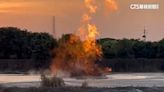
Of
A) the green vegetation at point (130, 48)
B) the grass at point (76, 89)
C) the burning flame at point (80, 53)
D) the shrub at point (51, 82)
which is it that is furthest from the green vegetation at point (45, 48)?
the grass at point (76, 89)

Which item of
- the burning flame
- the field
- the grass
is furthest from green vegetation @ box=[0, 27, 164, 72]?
the grass

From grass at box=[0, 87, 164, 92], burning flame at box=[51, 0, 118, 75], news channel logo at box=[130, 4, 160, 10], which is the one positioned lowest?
grass at box=[0, 87, 164, 92]

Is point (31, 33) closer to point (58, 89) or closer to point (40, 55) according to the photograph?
point (40, 55)

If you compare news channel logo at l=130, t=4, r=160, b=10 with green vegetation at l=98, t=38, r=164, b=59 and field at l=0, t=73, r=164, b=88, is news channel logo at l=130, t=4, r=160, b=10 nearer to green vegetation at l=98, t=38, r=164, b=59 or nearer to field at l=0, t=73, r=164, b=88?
green vegetation at l=98, t=38, r=164, b=59

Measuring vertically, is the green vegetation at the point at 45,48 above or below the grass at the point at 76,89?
above

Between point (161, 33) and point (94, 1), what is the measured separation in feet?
26.3

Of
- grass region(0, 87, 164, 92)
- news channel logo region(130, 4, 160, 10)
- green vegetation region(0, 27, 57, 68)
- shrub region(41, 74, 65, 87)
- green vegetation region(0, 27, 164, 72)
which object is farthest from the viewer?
green vegetation region(0, 27, 57, 68)

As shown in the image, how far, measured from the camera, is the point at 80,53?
37.5 m

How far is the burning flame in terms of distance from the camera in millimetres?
37375

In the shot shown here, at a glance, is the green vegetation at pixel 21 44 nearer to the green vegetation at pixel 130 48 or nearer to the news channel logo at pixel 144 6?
the green vegetation at pixel 130 48

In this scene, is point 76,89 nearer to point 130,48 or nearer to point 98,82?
point 98,82

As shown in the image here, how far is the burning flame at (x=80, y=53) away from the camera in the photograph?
3738 centimetres

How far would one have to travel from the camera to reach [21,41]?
157ft

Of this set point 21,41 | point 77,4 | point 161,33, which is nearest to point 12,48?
point 21,41
